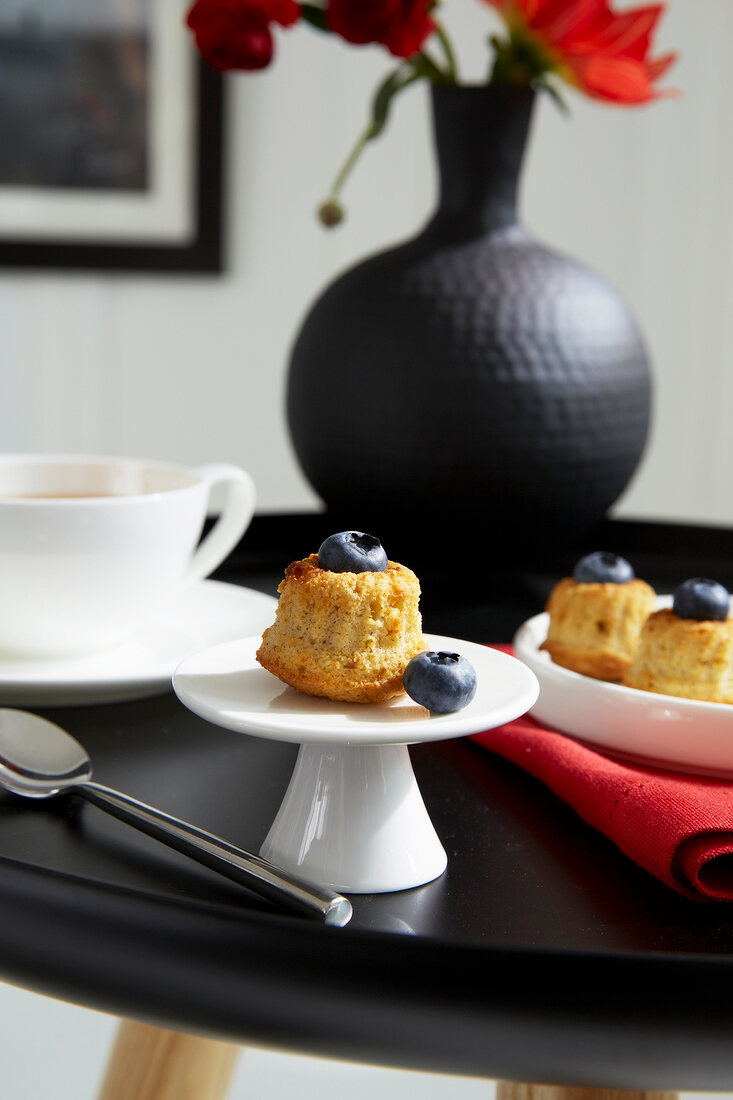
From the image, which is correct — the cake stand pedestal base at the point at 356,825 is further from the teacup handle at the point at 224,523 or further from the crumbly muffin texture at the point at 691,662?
the teacup handle at the point at 224,523

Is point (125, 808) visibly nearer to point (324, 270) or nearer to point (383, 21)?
point (383, 21)

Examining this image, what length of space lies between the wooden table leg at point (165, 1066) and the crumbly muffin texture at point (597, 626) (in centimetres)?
43

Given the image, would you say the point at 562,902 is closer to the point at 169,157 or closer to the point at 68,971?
the point at 68,971

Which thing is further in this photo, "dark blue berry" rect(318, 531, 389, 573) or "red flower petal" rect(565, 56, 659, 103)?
"red flower petal" rect(565, 56, 659, 103)

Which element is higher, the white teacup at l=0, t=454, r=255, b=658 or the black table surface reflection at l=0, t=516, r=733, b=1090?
the white teacup at l=0, t=454, r=255, b=658

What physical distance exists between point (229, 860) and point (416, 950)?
10 centimetres

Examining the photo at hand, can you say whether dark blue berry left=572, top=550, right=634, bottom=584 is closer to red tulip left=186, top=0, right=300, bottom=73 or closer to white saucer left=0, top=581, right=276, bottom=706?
white saucer left=0, top=581, right=276, bottom=706

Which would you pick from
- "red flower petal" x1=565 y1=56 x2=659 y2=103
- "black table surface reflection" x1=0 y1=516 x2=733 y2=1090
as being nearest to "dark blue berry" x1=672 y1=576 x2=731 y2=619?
"black table surface reflection" x1=0 y1=516 x2=733 y2=1090

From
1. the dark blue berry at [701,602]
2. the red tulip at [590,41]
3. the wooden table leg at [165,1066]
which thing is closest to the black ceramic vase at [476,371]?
the red tulip at [590,41]

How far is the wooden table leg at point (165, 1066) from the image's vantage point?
888 mm

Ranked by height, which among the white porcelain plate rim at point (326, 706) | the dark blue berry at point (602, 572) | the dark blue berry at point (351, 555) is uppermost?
the dark blue berry at point (351, 555)

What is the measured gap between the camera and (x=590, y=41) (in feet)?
3.02

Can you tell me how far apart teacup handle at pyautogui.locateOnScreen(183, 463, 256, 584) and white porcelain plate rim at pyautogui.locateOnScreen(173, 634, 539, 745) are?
0.33m

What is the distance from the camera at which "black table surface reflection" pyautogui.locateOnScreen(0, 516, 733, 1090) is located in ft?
1.18
